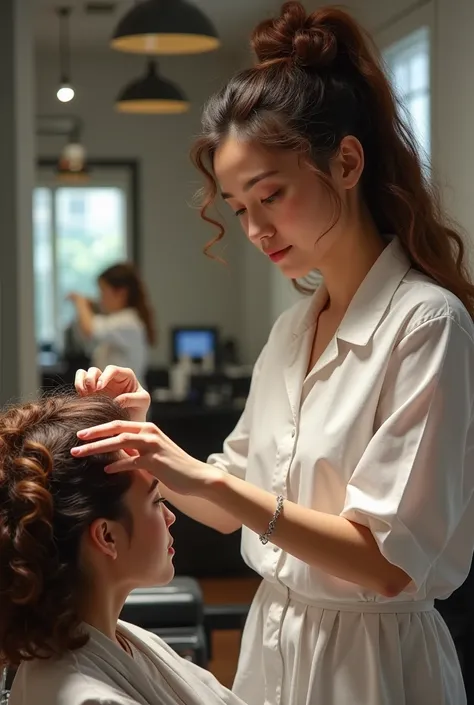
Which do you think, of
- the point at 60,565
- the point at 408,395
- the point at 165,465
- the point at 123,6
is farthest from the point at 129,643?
the point at 123,6

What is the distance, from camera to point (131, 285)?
6.61m

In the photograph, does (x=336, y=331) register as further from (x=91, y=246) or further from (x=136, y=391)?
(x=91, y=246)

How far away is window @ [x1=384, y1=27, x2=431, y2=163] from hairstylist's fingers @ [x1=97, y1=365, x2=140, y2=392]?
8.34ft

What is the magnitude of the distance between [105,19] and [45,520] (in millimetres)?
7359

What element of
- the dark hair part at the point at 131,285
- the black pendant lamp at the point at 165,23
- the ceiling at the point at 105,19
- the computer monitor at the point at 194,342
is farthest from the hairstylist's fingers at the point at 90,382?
the computer monitor at the point at 194,342

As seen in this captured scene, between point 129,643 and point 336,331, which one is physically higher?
point 336,331

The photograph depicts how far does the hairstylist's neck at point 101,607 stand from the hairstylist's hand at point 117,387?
0.30m

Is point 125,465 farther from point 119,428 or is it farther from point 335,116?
point 335,116

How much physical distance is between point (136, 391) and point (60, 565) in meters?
0.41

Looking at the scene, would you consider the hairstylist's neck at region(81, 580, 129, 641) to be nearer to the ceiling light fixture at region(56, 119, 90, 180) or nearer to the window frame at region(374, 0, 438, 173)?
→ the window frame at region(374, 0, 438, 173)

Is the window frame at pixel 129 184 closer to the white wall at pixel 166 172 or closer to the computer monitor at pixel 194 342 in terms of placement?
the white wall at pixel 166 172

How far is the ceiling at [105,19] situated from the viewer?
25.0ft

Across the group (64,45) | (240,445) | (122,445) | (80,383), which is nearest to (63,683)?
(122,445)

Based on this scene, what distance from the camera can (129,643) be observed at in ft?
5.18
